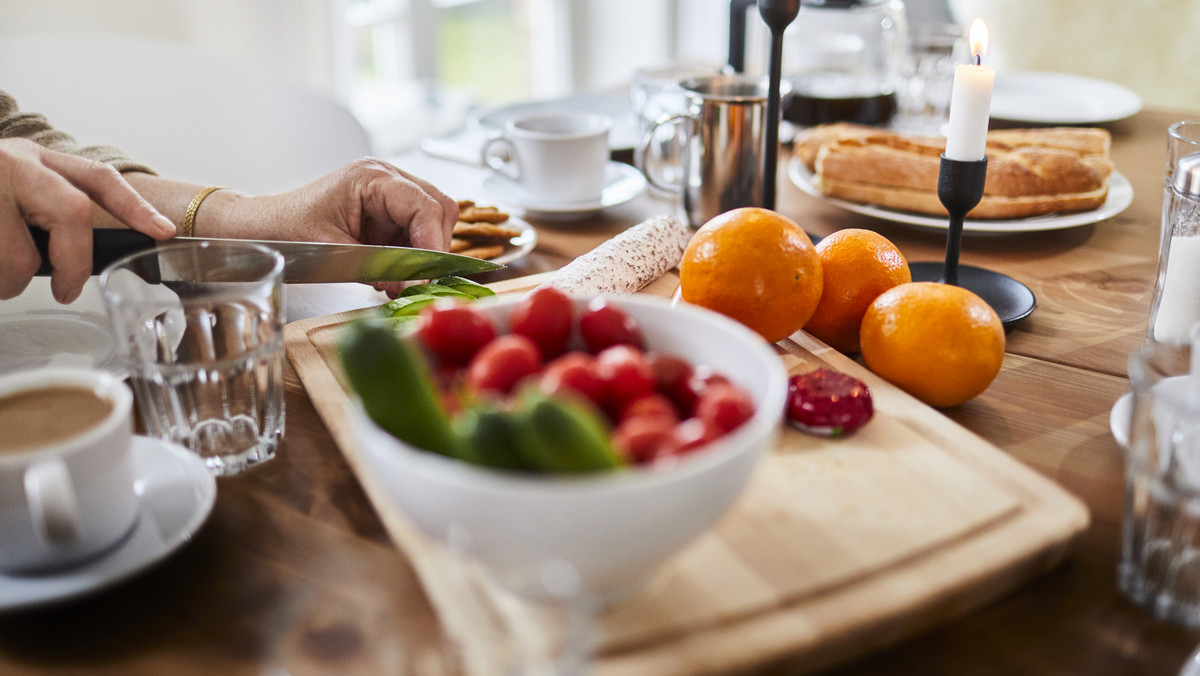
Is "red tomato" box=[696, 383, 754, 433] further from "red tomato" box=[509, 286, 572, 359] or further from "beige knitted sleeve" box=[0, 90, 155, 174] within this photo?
"beige knitted sleeve" box=[0, 90, 155, 174]

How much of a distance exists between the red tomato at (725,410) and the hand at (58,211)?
0.65m

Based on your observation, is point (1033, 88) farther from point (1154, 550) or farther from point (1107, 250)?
point (1154, 550)

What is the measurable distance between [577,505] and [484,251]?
783 millimetres

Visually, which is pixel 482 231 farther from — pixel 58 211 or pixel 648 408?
pixel 648 408

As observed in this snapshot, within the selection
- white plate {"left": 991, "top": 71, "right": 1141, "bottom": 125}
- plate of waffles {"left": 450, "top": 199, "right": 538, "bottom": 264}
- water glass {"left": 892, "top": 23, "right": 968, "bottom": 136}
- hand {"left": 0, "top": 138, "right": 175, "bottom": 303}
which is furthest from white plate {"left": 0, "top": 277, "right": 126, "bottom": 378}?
white plate {"left": 991, "top": 71, "right": 1141, "bottom": 125}

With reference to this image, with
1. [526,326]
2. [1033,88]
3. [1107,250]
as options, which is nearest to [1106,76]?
[1033,88]

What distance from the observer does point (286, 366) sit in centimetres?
96

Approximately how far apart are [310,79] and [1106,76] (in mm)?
2600

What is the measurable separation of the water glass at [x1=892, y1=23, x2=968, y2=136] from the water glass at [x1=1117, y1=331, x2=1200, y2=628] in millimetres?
1196

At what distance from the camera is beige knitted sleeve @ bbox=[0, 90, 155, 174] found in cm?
121

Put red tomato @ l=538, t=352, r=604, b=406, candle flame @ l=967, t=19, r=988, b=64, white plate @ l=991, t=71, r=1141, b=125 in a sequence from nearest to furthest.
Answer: red tomato @ l=538, t=352, r=604, b=406, candle flame @ l=967, t=19, r=988, b=64, white plate @ l=991, t=71, r=1141, b=125

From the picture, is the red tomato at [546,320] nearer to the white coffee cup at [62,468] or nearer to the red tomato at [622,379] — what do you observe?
the red tomato at [622,379]

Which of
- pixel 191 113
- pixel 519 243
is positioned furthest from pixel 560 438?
pixel 191 113

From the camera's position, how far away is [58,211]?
892mm
